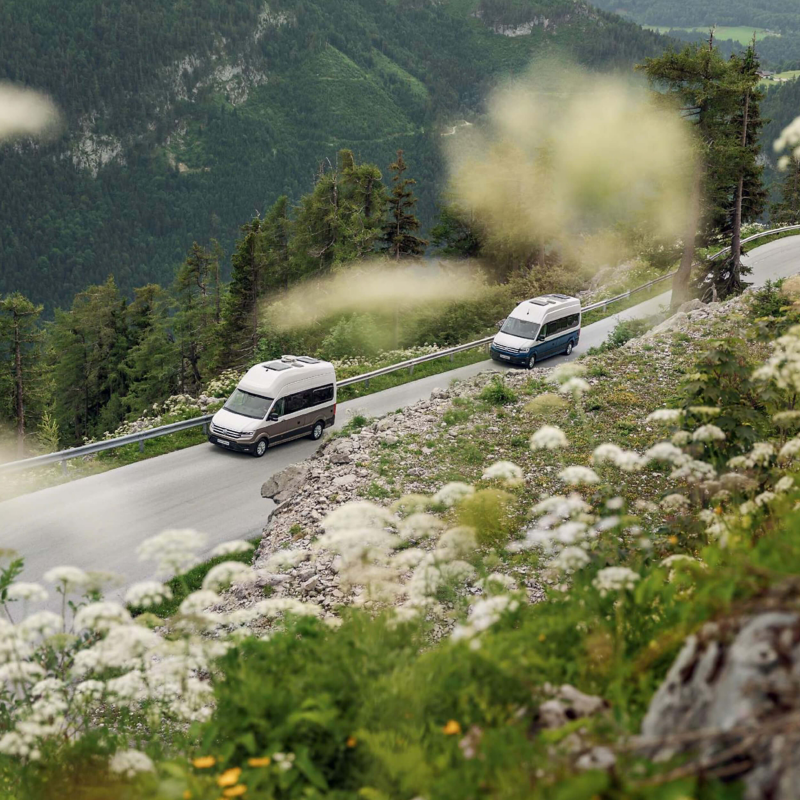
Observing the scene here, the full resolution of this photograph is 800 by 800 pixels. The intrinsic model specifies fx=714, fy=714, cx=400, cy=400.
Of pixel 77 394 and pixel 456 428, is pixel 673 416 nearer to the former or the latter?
pixel 456 428

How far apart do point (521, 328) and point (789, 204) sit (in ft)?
171

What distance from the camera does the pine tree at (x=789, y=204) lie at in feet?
219

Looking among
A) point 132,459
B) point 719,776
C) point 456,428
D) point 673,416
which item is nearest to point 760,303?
point 456,428

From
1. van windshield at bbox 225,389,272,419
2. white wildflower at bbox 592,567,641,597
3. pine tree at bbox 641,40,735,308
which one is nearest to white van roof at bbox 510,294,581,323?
pine tree at bbox 641,40,735,308

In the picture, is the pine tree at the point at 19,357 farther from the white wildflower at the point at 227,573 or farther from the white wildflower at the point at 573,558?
the white wildflower at the point at 573,558

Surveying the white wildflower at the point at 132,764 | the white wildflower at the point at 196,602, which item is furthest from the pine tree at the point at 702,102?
the white wildflower at the point at 132,764

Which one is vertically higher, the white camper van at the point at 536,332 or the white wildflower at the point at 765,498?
the white wildflower at the point at 765,498

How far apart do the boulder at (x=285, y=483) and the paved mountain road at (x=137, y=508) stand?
1.19 ft

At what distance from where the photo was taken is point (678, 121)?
1203 inches

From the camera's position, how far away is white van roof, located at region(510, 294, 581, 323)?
3209cm

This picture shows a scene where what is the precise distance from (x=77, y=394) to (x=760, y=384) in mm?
88506

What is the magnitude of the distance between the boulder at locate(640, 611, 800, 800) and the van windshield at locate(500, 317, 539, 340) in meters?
28.6

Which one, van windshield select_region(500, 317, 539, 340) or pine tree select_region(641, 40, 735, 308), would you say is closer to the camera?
pine tree select_region(641, 40, 735, 308)

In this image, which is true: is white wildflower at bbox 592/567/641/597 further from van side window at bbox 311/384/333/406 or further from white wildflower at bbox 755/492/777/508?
van side window at bbox 311/384/333/406
